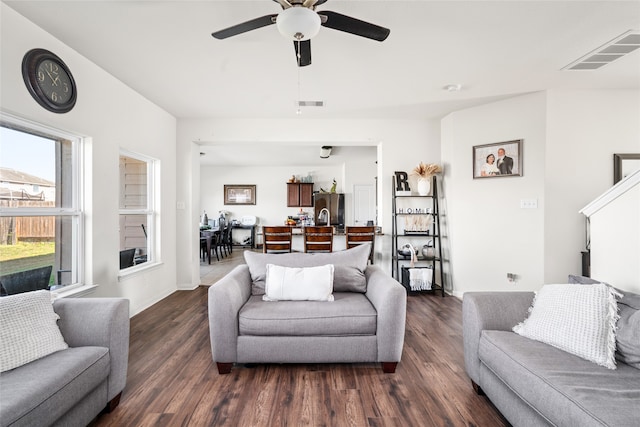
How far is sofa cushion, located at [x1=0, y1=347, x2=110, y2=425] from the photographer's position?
116 cm

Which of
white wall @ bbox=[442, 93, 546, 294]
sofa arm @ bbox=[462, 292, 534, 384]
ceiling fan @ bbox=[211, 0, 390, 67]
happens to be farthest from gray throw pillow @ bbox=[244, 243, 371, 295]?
white wall @ bbox=[442, 93, 546, 294]

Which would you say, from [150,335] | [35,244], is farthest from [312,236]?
[35,244]

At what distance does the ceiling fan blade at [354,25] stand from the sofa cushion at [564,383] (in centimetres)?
196

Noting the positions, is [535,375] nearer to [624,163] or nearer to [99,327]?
[99,327]

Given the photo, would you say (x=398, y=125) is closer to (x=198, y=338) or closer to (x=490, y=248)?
(x=490, y=248)

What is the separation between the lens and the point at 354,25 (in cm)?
176

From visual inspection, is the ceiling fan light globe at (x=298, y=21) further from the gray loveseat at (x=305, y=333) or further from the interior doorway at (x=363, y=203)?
the interior doorway at (x=363, y=203)

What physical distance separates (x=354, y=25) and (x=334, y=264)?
188cm

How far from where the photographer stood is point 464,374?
2154 millimetres

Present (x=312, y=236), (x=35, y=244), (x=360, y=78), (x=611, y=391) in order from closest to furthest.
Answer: (x=611, y=391)
(x=35, y=244)
(x=360, y=78)
(x=312, y=236)

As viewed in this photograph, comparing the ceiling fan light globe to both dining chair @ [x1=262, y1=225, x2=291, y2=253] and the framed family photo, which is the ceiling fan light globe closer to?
dining chair @ [x1=262, y1=225, x2=291, y2=253]

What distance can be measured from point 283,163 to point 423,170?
5152mm

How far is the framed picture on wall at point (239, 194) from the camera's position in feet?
30.1

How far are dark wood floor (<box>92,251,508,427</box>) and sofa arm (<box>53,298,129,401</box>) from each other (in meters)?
0.26
